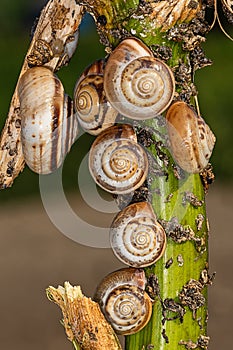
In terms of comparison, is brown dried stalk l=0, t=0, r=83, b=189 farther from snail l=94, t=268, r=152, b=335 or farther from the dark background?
the dark background

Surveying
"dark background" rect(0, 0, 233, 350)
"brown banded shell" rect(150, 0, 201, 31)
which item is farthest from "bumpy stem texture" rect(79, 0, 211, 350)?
"dark background" rect(0, 0, 233, 350)

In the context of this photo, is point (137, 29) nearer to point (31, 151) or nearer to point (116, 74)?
point (116, 74)

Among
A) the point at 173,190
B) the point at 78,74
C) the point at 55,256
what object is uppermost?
the point at 78,74

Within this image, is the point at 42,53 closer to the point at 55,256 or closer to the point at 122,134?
the point at 122,134

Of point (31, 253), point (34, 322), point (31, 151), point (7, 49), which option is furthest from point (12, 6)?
point (31, 151)

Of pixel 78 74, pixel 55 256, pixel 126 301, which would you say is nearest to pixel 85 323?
pixel 126 301

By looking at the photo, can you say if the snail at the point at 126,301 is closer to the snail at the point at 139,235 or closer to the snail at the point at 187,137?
the snail at the point at 139,235

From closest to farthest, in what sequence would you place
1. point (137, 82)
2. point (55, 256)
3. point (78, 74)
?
point (137, 82) → point (55, 256) → point (78, 74)

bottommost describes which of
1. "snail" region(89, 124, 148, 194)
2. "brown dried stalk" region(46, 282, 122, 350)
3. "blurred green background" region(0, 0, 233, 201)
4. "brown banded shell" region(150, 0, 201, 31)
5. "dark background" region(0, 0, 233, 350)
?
"brown dried stalk" region(46, 282, 122, 350)
